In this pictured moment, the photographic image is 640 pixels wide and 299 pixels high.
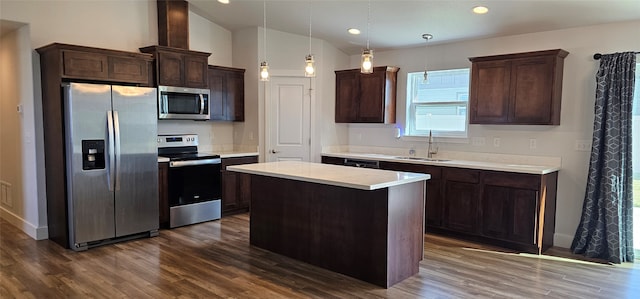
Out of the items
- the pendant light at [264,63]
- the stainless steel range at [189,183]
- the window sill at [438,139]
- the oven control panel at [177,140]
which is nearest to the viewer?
the pendant light at [264,63]

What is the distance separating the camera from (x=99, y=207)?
4.31 metres

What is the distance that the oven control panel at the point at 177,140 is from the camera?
17.9ft

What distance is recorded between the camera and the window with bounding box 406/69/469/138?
5.38m

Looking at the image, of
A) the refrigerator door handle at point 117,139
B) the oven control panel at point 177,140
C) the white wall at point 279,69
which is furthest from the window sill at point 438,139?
the refrigerator door handle at point 117,139

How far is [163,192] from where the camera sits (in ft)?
16.4

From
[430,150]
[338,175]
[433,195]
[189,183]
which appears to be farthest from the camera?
[430,150]

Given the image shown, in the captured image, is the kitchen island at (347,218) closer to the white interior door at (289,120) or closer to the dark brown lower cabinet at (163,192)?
the dark brown lower cabinet at (163,192)

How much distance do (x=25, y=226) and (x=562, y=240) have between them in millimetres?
6077

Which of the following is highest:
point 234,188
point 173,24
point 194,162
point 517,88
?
point 173,24

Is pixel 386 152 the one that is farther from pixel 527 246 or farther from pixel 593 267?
pixel 593 267

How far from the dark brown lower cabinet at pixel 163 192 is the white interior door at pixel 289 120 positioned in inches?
60.6

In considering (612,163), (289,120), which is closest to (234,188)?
(289,120)

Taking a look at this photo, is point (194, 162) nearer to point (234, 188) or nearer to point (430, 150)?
point (234, 188)

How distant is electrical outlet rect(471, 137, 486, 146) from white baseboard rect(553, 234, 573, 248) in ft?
4.31
